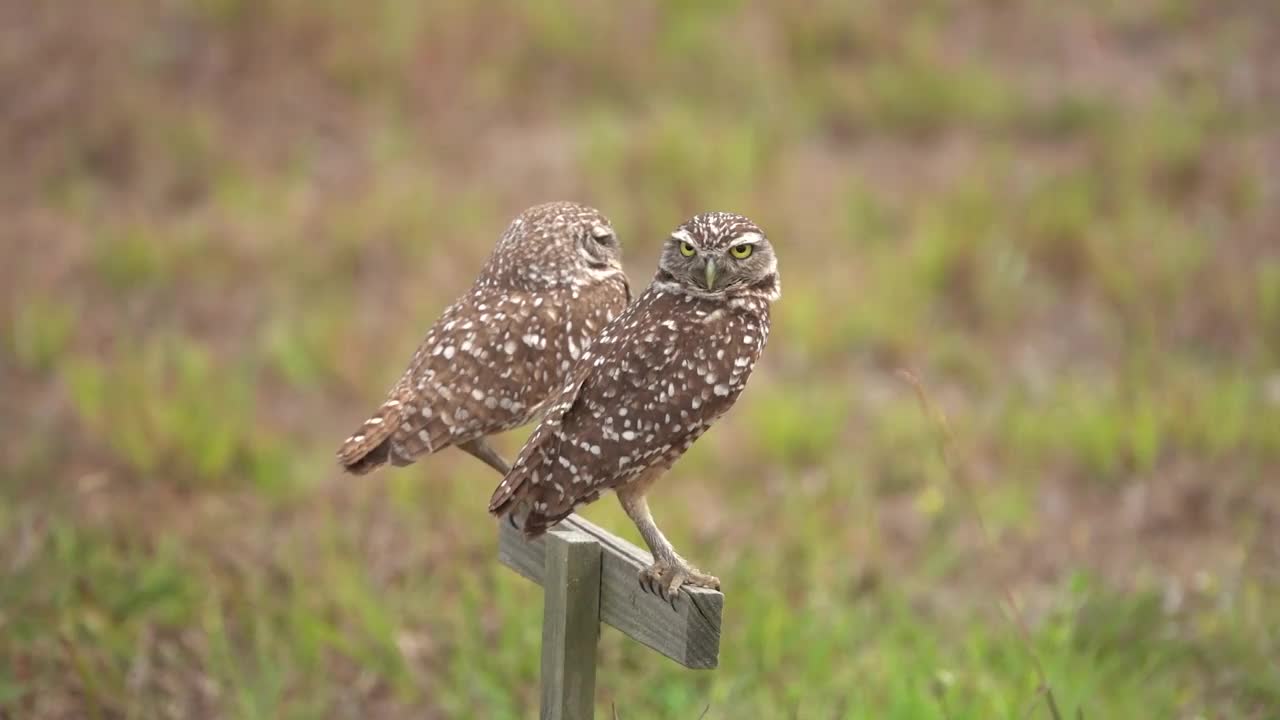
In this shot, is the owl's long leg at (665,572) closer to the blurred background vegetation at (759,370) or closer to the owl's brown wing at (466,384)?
the owl's brown wing at (466,384)

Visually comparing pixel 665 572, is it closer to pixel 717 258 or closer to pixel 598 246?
pixel 717 258

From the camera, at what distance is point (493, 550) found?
20.2 feet

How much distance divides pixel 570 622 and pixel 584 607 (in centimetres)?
5

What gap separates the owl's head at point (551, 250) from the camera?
367cm

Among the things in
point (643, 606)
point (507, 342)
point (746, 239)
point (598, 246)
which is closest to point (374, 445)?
point (507, 342)

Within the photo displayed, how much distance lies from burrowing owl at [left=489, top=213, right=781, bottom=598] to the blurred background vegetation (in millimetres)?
1360

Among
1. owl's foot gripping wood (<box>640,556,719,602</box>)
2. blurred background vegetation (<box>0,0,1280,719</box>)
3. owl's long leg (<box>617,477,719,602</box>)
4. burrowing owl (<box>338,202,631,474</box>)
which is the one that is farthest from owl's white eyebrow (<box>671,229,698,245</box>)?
blurred background vegetation (<box>0,0,1280,719</box>)

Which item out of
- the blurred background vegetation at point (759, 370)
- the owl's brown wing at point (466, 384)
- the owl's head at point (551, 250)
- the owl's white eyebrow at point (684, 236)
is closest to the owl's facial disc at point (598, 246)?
the owl's head at point (551, 250)

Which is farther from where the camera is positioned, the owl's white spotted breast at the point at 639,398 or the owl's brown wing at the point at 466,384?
the owl's brown wing at the point at 466,384

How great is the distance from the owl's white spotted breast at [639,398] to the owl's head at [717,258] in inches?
1.6

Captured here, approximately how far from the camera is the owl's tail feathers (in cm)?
327

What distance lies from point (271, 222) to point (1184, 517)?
6167mm

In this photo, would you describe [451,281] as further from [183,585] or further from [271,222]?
[183,585]

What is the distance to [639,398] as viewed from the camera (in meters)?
3.17
